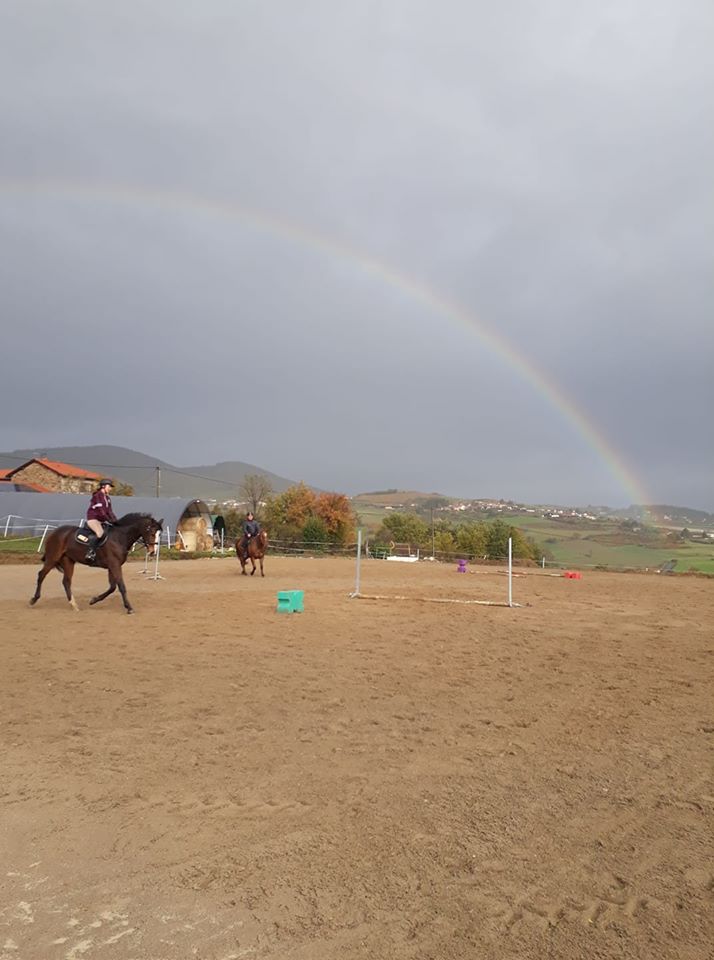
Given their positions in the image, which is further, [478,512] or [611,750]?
[478,512]

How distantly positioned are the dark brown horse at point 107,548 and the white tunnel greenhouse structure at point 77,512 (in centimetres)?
2915

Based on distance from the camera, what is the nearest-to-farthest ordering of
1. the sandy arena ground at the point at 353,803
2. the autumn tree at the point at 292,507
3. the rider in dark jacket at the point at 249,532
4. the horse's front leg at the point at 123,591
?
the sandy arena ground at the point at 353,803 → the horse's front leg at the point at 123,591 → the rider in dark jacket at the point at 249,532 → the autumn tree at the point at 292,507

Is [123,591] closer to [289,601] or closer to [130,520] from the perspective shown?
[130,520]

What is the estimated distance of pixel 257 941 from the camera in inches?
112

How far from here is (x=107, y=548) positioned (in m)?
13.4

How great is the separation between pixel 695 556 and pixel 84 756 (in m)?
62.8

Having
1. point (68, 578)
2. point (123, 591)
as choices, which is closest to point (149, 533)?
point (123, 591)

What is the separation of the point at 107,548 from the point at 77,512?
3694 cm

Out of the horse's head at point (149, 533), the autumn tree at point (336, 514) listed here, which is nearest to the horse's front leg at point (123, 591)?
the horse's head at point (149, 533)

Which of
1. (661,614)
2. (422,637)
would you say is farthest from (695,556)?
(422,637)

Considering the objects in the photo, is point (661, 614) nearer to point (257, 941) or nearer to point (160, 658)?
point (160, 658)

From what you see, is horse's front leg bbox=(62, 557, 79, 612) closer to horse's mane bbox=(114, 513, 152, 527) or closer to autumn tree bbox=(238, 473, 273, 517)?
horse's mane bbox=(114, 513, 152, 527)

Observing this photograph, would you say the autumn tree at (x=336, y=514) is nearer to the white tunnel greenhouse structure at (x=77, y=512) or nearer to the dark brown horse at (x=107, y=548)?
the white tunnel greenhouse structure at (x=77, y=512)

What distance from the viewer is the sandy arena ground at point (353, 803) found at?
2953 mm
